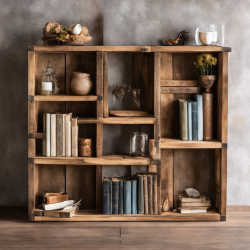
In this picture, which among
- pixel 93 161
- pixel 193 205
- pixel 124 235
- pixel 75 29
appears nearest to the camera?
pixel 124 235

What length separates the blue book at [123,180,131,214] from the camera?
285 centimetres

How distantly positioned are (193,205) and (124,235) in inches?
28.5

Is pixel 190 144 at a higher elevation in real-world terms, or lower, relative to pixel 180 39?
lower

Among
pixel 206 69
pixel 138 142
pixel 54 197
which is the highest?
pixel 206 69

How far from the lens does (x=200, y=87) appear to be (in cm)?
299

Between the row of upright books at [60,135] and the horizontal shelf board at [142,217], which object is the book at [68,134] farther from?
the horizontal shelf board at [142,217]

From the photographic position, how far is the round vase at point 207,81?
285cm

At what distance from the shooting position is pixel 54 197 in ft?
9.45

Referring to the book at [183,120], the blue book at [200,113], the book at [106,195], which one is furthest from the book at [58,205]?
the blue book at [200,113]

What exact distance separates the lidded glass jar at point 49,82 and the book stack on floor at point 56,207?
909 mm

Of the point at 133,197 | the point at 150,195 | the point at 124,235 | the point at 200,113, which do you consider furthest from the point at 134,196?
the point at 200,113

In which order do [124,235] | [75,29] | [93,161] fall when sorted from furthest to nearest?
[93,161] < [75,29] < [124,235]

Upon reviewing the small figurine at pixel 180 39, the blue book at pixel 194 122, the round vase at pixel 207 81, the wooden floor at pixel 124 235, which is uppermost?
the small figurine at pixel 180 39

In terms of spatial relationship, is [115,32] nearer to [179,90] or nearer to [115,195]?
[179,90]
